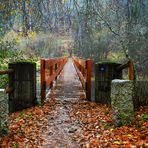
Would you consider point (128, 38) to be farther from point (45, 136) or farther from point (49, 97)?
point (45, 136)

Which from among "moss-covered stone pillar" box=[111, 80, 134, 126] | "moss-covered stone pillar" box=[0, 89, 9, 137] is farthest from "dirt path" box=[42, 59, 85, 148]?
"moss-covered stone pillar" box=[111, 80, 134, 126]

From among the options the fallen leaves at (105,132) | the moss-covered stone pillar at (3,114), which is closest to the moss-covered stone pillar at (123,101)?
the fallen leaves at (105,132)

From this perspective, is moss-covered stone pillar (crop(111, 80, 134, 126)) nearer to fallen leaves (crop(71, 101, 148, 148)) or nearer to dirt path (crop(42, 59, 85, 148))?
fallen leaves (crop(71, 101, 148, 148))

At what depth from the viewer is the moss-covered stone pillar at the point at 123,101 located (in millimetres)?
6586

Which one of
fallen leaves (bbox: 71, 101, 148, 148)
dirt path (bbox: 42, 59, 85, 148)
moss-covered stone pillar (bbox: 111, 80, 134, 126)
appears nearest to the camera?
fallen leaves (bbox: 71, 101, 148, 148)

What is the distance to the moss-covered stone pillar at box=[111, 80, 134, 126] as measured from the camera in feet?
21.6

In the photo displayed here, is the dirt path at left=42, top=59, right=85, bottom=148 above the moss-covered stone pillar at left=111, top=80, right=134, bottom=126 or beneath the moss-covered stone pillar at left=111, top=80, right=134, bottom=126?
beneath

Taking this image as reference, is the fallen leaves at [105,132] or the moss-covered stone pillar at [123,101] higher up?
the moss-covered stone pillar at [123,101]

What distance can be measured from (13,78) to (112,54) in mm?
19891

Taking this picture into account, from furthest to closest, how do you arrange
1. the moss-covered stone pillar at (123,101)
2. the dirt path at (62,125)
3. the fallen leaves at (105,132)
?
the moss-covered stone pillar at (123,101) → the dirt path at (62,125) → the fallen leaves at (105,132)

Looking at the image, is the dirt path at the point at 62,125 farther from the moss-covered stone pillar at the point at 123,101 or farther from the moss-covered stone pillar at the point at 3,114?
the moss-covered stone pillar at the point at 123,101

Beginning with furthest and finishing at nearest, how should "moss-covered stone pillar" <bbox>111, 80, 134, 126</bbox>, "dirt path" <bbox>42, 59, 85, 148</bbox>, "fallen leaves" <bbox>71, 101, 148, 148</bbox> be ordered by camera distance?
"moss-covered stone pillar" <bbox>111, 80, 134, 126</bbox> → "dirt path" <bbox>42, 59, 85, 148</bbox> → "fallen leaves" <bbox>71, 101, 148, 148</bbox>

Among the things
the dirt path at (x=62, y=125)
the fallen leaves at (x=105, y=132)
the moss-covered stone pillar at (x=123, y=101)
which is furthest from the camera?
the moss-covered stone pillar at (x=123, y=101)

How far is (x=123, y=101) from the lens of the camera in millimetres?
6613
